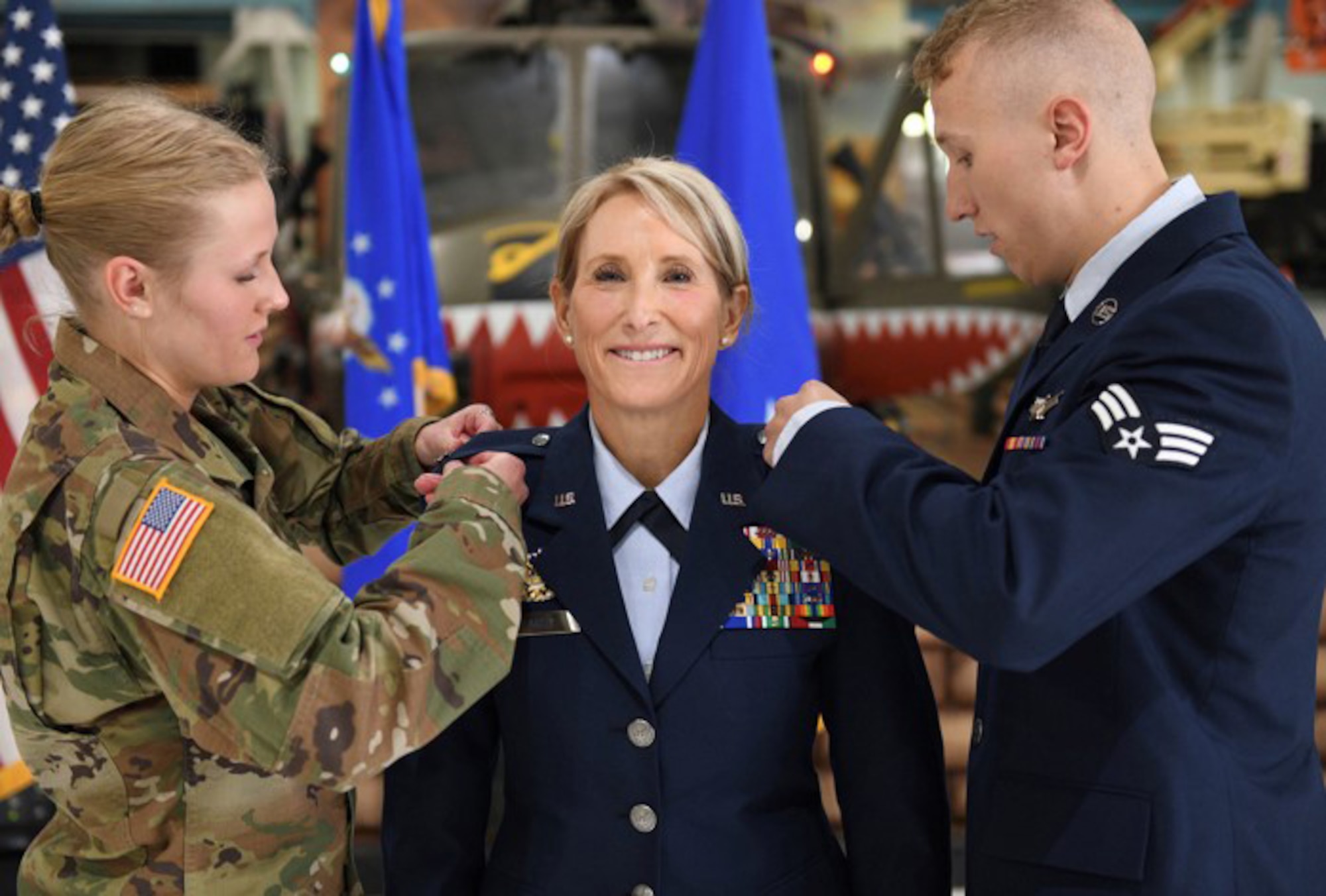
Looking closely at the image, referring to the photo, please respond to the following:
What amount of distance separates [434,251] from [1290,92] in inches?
272

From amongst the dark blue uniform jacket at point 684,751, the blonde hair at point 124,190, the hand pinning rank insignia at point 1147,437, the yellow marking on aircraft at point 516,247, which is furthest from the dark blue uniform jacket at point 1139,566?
the yellow marking on aircraft at point 516,247

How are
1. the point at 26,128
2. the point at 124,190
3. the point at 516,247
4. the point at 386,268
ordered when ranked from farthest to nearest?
the point at 516,247 → the point at 386,268 → the point at 26,128 → the point at 124,190

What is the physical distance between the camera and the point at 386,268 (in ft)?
12.7

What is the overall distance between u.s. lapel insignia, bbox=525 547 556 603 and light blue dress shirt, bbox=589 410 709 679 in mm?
77

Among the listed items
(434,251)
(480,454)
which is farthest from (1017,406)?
(434,251)

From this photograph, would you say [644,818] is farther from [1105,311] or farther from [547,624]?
[1105,311]

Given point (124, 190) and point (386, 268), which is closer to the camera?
point (124, 190)

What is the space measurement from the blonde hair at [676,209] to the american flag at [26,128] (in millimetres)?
2059

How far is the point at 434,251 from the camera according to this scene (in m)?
5.96

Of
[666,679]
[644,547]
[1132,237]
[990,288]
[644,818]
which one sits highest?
[1132,237]

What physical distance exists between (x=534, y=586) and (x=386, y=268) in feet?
7.77

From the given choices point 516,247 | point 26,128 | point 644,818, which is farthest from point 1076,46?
point 516,247

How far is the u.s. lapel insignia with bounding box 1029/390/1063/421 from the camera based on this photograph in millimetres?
1511

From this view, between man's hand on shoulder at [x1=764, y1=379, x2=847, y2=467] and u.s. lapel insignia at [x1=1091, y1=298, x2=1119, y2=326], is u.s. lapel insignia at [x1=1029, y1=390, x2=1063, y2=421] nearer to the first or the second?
u.s. lapel insignia at [x1=1091, y1=298, x2=1119, y2=326]
